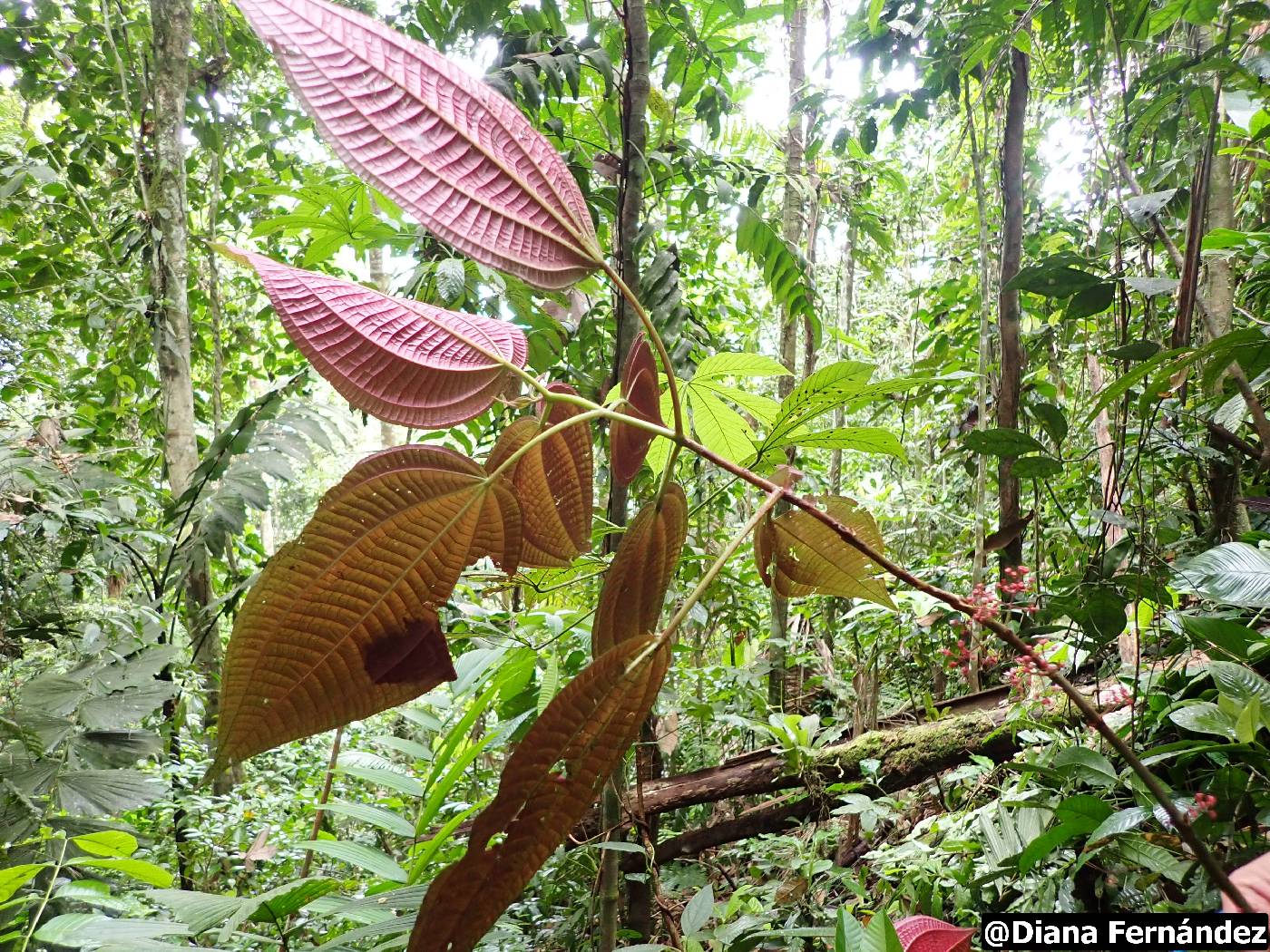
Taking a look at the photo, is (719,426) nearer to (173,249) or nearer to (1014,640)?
(1014,640)

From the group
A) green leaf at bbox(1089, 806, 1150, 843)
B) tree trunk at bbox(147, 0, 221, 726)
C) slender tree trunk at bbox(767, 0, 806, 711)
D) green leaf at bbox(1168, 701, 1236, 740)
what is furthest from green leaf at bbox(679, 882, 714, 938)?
tree trunk at bbox(147, 0, 221, 726)

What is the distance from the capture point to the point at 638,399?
39 cm

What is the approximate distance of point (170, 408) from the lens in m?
1.95

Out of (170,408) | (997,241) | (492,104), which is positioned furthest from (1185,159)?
(170,408)

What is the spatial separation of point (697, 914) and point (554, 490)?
25.3 inches

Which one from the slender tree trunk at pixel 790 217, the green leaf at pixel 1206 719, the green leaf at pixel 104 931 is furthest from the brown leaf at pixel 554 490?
the slender tree trunk at pixel 790 217

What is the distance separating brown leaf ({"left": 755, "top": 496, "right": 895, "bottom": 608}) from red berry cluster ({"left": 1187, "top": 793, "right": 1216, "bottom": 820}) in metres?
0.23

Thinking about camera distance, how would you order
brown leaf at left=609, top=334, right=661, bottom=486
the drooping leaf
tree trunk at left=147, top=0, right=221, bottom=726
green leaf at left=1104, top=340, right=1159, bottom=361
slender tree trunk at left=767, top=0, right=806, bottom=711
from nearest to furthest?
1. brown leaf at left=609, top=334, right=661, bottom=486
2. green leaf at left=1104, top=340, right=1159, bottom=361
3. the drooping leaf
4. tree trunk at left=147, top=0, right=221, bottom=726
5. slender tree trunk at left=767, top=0, right=806, bottom=711

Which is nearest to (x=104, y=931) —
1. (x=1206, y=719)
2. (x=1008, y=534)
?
(x=1206, y=719)

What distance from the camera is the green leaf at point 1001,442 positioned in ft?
2.14

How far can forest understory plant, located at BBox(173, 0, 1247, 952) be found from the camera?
11.0 inches

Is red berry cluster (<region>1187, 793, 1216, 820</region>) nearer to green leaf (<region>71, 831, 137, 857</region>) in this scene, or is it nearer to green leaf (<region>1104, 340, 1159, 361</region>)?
green leaf (<region>1104, 340, 1159, 361</region>)

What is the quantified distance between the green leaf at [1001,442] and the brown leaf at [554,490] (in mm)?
421

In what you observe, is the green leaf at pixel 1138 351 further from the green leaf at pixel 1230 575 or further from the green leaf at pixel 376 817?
the green leaf at pixel 376 817
